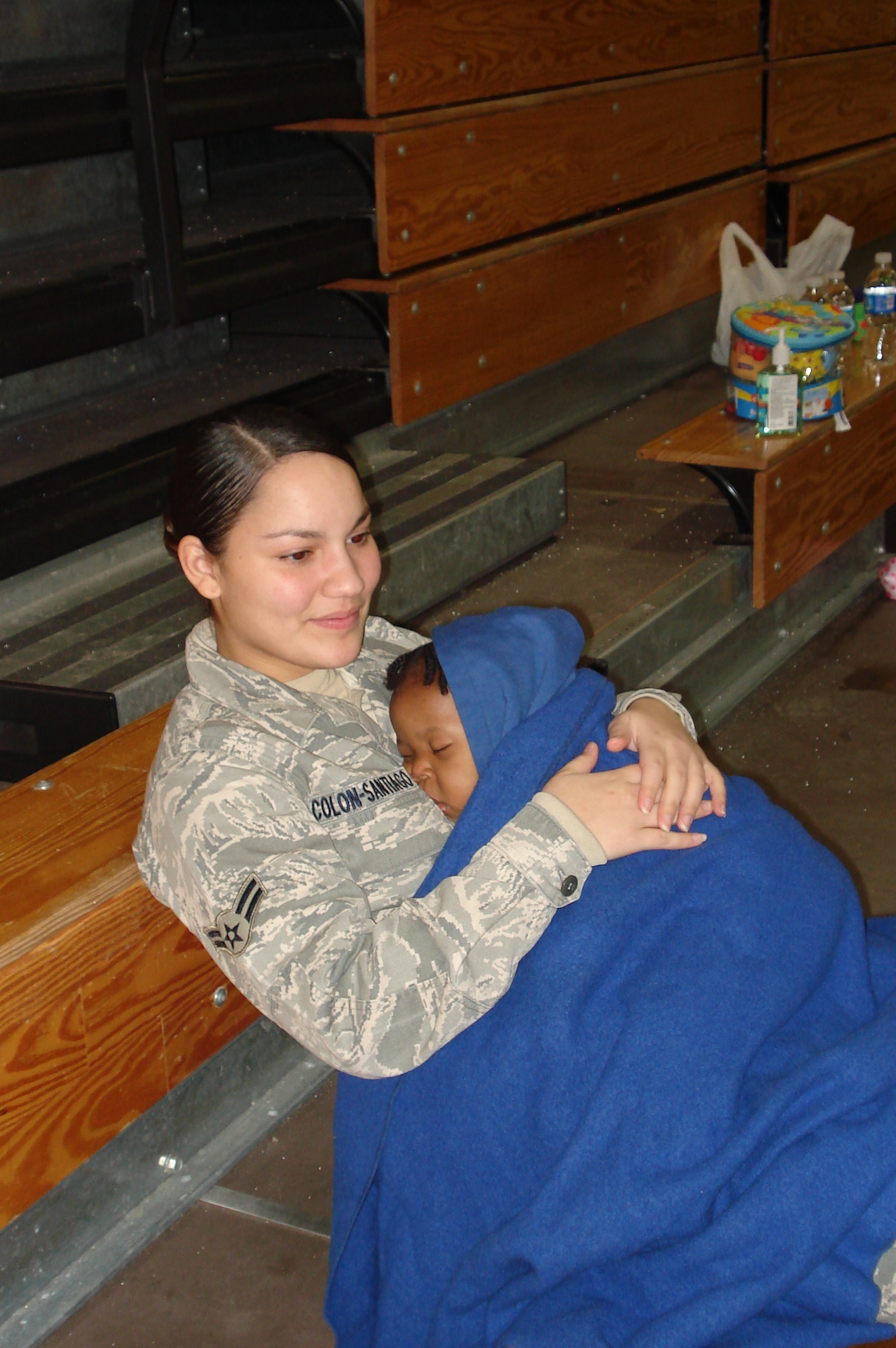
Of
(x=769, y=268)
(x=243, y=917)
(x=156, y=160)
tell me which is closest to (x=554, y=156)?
(x=769, y=268)

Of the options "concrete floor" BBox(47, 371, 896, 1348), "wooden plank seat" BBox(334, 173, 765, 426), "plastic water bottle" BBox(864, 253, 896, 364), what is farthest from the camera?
"plastic water bottle" BBox(864, 253, 896, 364)

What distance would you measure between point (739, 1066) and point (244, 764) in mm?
519

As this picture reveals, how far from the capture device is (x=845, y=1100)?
1.22 metres

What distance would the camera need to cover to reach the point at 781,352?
3.29 metres

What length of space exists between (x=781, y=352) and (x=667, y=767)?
218 cm

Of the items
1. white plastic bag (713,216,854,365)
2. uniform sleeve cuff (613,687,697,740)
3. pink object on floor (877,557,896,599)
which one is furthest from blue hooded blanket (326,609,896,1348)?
white plastic bag (713,216,854,365)

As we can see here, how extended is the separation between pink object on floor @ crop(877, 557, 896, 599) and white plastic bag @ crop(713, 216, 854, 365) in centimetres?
96

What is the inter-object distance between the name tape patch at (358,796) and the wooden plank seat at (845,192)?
4232 mm

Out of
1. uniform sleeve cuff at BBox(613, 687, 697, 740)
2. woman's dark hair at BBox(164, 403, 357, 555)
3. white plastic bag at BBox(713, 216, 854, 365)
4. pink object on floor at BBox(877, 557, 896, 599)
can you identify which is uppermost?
woman's dark hair at BBox(164, 403, 357, 555)

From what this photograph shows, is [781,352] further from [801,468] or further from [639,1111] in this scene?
[639,1111]

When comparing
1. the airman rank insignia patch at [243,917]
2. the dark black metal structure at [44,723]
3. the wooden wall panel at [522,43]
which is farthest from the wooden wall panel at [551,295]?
the airman rank insignia patch at [243,917]

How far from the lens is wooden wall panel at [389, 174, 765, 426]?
11.4ft

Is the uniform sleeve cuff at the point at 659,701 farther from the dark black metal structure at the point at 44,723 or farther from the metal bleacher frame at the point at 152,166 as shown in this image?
the metal bleacher frame at the point at 152,166

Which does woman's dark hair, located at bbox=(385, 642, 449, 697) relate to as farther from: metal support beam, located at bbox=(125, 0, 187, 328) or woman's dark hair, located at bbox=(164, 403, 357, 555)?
metal support beam, located at bbox=(125, 0, 187, 328)
